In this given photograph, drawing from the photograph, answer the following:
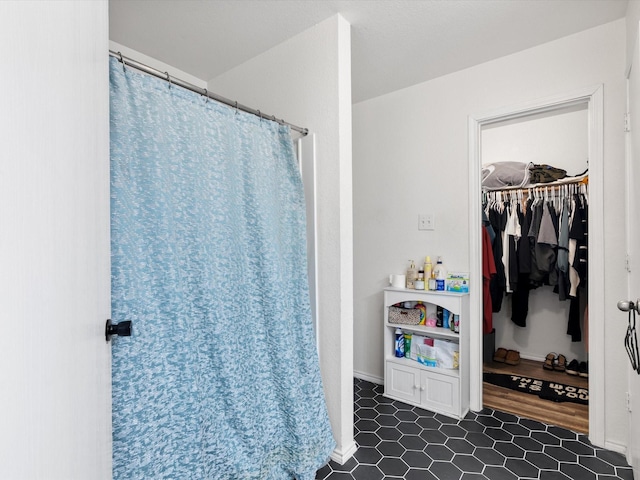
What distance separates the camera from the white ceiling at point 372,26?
1.88 meters

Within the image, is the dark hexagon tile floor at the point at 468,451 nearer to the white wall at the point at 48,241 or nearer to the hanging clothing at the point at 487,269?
the hanging clothing at the point at 487,269

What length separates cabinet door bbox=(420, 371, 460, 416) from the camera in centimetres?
239

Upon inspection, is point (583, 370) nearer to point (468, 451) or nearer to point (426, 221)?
point (468, 451)

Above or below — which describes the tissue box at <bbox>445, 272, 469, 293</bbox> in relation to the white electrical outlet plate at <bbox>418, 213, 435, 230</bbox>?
below

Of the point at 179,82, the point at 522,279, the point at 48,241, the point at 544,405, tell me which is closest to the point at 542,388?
the point at 544,405

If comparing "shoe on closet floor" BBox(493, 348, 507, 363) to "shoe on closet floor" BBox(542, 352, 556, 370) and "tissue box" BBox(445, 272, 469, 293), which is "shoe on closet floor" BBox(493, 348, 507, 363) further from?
"tissue box" BBox(445, 272, 469, 293)

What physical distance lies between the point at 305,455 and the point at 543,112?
2.49m

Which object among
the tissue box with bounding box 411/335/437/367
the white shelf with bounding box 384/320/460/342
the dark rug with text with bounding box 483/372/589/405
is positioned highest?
the white shelf with bounding box 384/320/460/342

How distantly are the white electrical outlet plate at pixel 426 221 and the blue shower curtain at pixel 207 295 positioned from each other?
1240 mm

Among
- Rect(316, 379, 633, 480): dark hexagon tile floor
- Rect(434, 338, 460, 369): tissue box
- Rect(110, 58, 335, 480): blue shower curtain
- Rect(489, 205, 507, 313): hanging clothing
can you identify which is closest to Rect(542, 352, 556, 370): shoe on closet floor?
Rect(489, 205, 507, 313): hanging clothing

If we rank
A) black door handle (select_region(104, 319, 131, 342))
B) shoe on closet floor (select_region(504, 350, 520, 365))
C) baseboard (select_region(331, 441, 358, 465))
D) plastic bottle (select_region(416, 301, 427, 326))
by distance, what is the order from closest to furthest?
1. black door handle (select_region(104, 319, 131, 342))
2. baseboard (select_region(331, 441, 358, 465))
3. plastic bottle (select_region(416, 301, 427, 326))
4. shoe on closet floor (select_region(504, 350, 520, 365))

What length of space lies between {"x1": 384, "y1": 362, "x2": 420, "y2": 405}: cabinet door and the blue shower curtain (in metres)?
0.94

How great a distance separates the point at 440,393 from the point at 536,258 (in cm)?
166

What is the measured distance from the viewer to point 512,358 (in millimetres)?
3441
